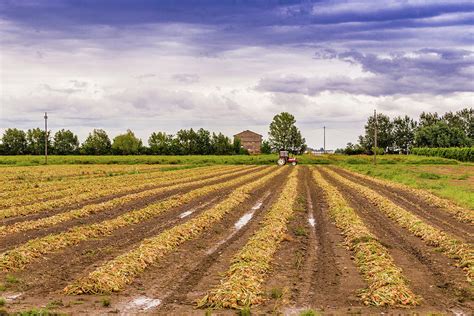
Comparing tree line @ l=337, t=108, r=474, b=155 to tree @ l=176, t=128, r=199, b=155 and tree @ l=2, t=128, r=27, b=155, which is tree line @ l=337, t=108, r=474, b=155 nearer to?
tree @ l=176, t=128, r=199, b=155

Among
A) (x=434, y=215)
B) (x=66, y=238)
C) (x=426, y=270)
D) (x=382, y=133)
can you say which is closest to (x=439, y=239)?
(x=426, y=270)

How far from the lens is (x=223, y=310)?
816 cm

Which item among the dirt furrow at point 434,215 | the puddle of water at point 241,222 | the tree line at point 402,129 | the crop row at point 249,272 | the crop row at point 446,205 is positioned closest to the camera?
the crop row at point 249,272

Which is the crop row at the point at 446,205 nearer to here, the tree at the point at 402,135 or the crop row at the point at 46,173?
the crop row at the point at 46,173

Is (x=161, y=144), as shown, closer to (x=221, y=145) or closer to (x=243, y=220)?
(x=221, y=145)

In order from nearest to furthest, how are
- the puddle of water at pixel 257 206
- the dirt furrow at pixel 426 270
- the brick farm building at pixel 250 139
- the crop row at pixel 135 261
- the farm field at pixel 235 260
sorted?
the farm field at pixel 235 260 < the dirt furrow at pixel 426 270 < the crop row at pixel 135 261 < the puddle of water at pixel 257 206 < the brick farm building at pixel 250 139

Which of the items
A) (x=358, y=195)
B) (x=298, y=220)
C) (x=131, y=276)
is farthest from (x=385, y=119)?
(x=131, y=276)

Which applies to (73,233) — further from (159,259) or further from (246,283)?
(246,283)

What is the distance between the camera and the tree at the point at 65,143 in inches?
4505

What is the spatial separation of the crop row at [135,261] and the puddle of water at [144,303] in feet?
2.19

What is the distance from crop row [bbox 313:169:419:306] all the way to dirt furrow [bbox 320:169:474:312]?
280 millimetres

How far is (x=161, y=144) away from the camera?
115250mm

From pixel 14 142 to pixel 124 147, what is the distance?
77.1ft

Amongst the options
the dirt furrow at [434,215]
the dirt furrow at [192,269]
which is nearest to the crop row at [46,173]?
the dirt furrow at [434,215]
